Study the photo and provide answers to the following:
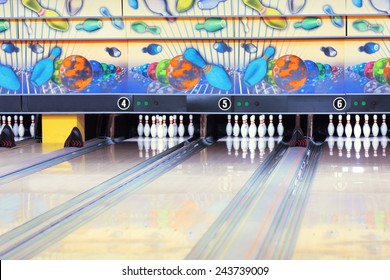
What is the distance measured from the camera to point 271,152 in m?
6.60

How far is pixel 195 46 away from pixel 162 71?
41 cm

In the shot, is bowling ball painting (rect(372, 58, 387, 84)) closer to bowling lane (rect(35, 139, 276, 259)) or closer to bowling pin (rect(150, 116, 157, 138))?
bowling lane (rect(35, 139, 276, 259))

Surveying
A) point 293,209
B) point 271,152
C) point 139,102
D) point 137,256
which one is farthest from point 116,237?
point 139,102

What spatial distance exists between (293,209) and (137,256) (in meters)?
1.20

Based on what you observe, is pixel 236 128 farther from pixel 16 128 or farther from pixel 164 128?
pixel 16 128

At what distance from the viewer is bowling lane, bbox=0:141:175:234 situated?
4.05 m

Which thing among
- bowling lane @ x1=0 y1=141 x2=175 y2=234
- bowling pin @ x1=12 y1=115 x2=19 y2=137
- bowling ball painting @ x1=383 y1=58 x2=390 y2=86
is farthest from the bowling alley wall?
bowling lane @ x1=0 y1=141 x2=175 y2=234

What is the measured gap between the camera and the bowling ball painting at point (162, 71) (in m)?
7.48

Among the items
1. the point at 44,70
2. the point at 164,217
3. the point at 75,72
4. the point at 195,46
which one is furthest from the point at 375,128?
the point at 164,217

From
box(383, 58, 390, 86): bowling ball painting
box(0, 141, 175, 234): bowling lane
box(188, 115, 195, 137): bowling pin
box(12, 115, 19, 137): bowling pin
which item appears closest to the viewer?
box(0, 141, 175, 234): bowling lane

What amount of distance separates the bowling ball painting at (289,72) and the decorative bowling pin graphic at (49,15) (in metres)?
2.12

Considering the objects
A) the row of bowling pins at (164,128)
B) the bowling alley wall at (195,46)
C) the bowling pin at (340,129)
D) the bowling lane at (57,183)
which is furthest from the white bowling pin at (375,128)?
the bowling lane at (57,183)

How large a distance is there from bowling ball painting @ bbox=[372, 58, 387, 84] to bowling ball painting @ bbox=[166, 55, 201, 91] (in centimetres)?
170

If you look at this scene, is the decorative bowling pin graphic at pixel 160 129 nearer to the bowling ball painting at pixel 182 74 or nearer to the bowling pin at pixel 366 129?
the bowling ball painting at pixel 182 74
